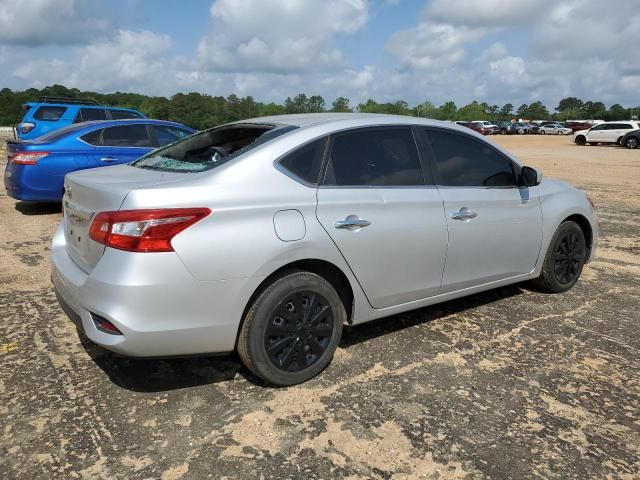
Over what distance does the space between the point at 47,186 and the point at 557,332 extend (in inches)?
279

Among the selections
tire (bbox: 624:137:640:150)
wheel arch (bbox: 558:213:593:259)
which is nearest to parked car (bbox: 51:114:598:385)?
wheel arch (bbox: 558:213:593:259)

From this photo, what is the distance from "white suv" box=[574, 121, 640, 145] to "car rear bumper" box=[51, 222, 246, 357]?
3738 cm

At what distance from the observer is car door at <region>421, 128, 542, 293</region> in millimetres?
3953

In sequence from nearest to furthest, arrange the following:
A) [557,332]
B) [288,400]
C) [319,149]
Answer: [288,400] < [319,149] < [557,332]

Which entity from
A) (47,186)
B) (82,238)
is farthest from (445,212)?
(47,186)

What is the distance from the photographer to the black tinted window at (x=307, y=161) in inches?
128

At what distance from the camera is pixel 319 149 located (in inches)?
134

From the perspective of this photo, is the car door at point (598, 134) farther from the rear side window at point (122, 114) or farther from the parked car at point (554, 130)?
the rear side window at point (122, 114)

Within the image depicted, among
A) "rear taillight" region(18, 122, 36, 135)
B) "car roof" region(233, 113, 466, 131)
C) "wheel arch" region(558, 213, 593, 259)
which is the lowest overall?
"wheel arch" region(558, 213, 593, 259)

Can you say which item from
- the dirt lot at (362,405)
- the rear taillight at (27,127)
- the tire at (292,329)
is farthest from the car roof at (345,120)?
the rear taillight at (27,127)

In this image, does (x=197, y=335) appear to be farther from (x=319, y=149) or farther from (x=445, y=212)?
(x=445, y=212)

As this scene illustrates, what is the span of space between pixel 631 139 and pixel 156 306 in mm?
36601

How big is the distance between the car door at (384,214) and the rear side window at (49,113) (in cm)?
1295

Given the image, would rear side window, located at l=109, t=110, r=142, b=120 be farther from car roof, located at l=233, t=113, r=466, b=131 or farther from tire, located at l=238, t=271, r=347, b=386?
tire, located at l=238, t=271, r=347, b=386
